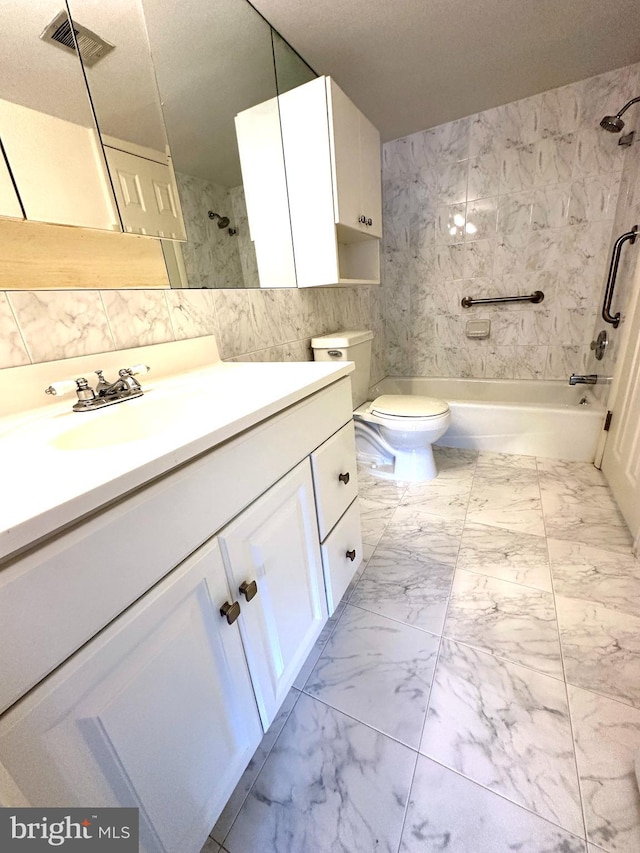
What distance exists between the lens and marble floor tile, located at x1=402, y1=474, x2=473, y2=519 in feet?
5.35

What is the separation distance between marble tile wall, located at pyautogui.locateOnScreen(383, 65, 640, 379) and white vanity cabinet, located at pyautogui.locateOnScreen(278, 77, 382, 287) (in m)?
0.83

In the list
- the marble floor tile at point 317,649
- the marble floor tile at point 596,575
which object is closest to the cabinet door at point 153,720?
the marble floor tile at point 317,649

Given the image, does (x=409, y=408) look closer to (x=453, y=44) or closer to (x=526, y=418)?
(x=526, y=418)

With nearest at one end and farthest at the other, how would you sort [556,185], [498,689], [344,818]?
[344,818]
[498,689]
[556,185]

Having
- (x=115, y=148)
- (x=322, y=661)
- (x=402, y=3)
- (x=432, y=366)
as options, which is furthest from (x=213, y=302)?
(x=432, y=366)

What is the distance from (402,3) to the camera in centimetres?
125

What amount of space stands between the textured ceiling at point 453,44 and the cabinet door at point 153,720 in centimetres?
199

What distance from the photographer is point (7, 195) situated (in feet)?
2.44

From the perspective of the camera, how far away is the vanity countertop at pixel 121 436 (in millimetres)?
355

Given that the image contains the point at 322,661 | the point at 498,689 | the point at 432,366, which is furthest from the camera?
the point at 432,366

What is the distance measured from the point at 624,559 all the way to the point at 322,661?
1182mm

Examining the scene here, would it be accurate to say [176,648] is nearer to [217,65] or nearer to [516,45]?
[217,65]

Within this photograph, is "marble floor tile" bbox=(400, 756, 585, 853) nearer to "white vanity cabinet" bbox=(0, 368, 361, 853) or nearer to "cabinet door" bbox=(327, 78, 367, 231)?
"white vanity cabinet" bbox=(0, 368, 361, 853)

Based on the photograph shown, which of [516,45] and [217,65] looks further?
[516,45]
